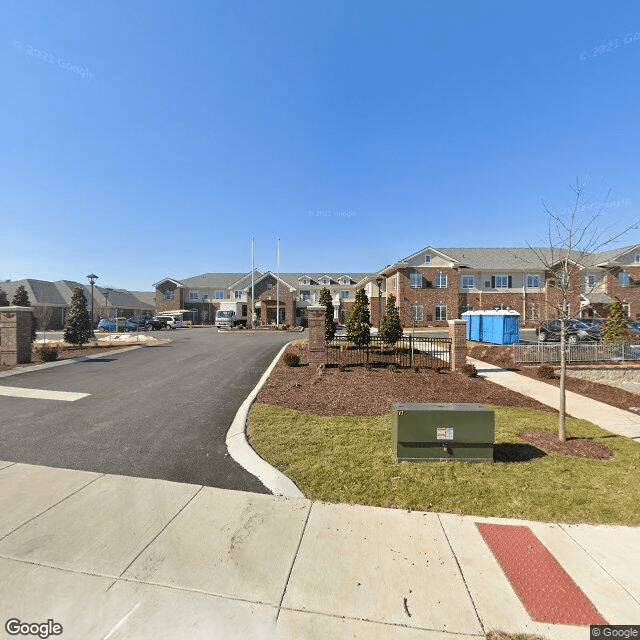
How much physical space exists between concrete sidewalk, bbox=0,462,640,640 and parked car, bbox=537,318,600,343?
75.0ft

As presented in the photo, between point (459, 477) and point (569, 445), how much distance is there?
3069mm

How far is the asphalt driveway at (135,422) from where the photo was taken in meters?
5.61

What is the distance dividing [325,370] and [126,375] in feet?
26.3

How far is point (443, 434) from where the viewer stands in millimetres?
5832

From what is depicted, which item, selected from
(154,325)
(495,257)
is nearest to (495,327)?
(495,257)

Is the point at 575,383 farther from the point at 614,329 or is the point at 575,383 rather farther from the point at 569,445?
the point at 569,445

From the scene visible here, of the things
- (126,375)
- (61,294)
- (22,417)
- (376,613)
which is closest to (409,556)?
(376,613)

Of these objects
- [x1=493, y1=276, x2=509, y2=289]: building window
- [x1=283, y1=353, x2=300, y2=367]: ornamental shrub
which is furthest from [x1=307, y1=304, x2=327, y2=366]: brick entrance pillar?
[x1=493, y1=276, x2=509, y2=289]: building window

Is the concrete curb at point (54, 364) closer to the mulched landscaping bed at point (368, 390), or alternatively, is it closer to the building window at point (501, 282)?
the mulched landscaping bed at point (368, 390)

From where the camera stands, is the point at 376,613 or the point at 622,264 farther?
the point at 622,264

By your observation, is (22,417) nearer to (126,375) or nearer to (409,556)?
(126,375)

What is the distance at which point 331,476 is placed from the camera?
5.23m

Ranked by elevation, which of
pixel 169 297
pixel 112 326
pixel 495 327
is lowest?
pixel 112 326

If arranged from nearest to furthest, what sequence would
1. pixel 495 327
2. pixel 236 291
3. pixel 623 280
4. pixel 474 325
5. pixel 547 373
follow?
pixel 547 373, pixel 495 327, pixel 474 325, pixel 623 280, pixel 236 291
